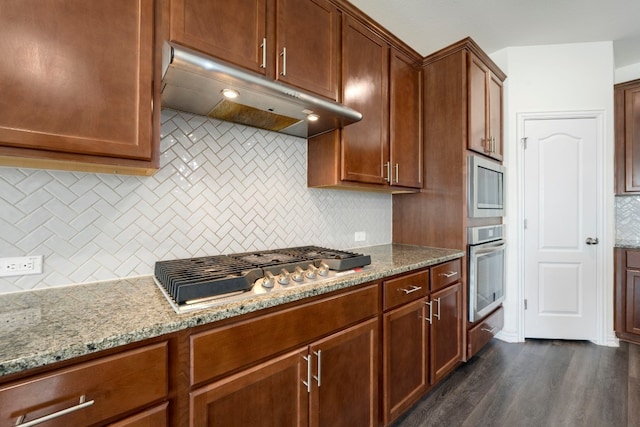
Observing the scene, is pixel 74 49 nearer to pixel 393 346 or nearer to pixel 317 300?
pixel 317 300

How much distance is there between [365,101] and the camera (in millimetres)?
1958

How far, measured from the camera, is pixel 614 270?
9.05 ft

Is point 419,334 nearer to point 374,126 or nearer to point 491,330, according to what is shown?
point 491,330

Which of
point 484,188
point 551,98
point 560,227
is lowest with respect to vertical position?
point 560,227

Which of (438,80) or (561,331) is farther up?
(438,80)

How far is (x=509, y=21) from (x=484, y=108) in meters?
0.71

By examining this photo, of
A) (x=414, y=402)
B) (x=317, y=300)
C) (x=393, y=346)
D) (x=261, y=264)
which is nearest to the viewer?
(x=317, y=300)

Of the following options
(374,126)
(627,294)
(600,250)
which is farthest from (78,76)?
(627,294)

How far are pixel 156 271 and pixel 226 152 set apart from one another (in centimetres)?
73

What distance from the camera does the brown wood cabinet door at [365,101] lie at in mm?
1839

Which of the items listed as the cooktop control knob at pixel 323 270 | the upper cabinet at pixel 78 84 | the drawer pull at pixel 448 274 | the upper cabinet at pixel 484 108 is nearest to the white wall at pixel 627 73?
the upper cabinet at pixel 484 108

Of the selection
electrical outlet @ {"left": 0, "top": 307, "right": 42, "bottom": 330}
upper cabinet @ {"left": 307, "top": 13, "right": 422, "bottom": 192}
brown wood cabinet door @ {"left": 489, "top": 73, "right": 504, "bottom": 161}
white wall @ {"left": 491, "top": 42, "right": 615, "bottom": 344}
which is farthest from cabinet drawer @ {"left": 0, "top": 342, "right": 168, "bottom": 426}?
white wall @ {"left": 491, "top": 42, "right": 615, "bottom": 344}

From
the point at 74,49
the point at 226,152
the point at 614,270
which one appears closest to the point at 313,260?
the point at 226,152

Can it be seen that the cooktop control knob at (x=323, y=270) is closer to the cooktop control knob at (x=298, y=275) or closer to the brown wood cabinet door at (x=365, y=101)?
the cooktop control knob at (x=298, y=275)
